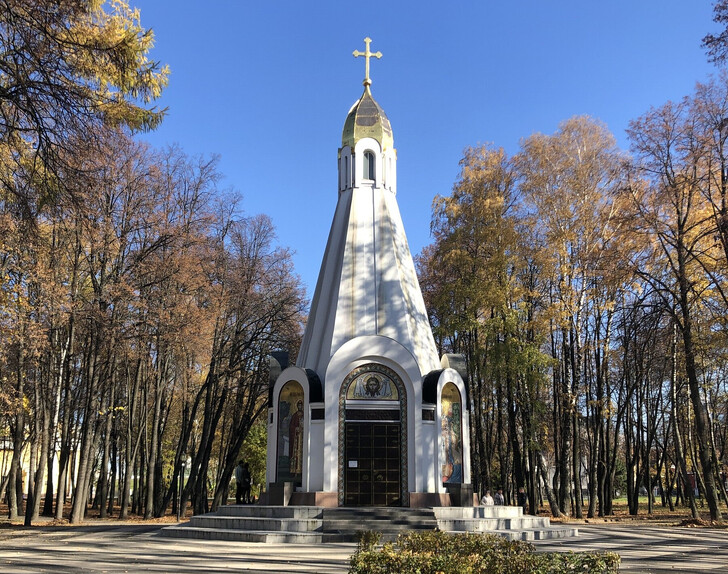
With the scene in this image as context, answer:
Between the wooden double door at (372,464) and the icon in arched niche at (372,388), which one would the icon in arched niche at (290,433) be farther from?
the icon in arched niche at (372,388)

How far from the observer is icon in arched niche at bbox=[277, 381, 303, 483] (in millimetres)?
16859

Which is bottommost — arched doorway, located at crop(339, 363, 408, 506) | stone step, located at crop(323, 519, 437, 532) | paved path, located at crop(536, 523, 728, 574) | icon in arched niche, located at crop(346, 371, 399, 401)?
paved path, located at crop(536, 523, 728, 574)

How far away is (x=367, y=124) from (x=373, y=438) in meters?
9.20

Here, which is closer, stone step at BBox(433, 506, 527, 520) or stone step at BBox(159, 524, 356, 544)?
stone step at BBox(159, 524, 356, 544)

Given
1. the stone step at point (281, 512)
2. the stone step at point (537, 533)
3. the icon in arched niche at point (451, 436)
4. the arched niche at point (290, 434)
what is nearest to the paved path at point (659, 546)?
the stone step at point (537, 533)

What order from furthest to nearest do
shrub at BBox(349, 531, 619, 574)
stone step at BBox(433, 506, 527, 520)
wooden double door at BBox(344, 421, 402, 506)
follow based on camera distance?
wooden double door at BBox(344, 421, 402, 506)
stone step at BBox(433, 506, 527, 520)
shrub at BBox(349, 531, 619, 574)

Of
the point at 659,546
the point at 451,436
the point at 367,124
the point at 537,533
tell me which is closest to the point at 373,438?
the point at 451,436

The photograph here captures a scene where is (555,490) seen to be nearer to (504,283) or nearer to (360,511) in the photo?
(504,283)

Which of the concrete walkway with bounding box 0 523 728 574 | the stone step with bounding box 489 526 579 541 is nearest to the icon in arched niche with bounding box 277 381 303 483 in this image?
the concrete walkway with bounding box 0 523 728 574

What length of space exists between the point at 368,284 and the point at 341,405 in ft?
11.3

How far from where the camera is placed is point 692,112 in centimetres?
1833

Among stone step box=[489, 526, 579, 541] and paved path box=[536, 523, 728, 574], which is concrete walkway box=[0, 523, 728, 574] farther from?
stone step box=[489, 526, 579, 541]

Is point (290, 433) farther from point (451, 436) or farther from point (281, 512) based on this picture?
point (451, 436)

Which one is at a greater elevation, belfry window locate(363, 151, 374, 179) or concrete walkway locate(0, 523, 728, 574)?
belfry window locate(363, 151, 374, 179)
